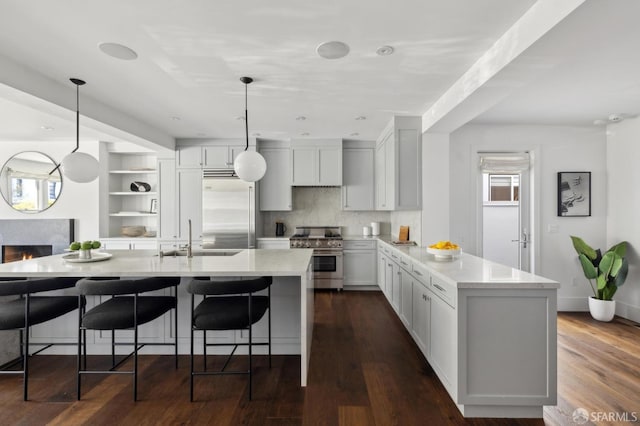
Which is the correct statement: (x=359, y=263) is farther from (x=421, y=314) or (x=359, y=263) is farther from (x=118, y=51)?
(x=118, y=51)

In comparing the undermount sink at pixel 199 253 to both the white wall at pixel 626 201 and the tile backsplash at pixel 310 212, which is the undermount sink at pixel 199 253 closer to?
the tile backsplash at pixel 310 212

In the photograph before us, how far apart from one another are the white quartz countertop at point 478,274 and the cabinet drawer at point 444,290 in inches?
2.0

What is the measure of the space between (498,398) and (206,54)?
10.1ft

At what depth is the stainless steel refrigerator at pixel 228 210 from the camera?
4816 millimetres

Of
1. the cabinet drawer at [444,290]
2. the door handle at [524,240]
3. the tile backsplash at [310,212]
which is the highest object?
the tile backsplash at [310,212]

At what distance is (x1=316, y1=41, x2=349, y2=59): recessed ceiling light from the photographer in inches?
82.8

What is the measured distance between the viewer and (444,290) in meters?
2.10

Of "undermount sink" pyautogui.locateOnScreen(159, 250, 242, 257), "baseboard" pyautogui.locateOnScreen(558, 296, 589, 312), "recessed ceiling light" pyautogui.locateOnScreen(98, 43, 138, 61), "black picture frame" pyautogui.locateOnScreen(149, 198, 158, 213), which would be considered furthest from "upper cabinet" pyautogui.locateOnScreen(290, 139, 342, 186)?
"baseboard" pyautogui.locateOnScreen(558, 296, 589, 312)

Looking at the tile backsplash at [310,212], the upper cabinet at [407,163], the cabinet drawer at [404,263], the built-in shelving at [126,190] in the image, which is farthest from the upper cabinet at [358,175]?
the built-in shelving at [126,190]

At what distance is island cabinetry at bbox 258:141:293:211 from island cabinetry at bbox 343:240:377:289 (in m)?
1.25

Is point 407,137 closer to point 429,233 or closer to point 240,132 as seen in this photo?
point 429,233

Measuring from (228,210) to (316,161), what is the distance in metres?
1.64

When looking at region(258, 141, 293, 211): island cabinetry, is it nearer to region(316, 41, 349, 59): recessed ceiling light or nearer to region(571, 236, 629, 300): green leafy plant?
region(316, 41, 349, 59): recessed ceiling light

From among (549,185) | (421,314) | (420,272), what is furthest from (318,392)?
(549,185)
